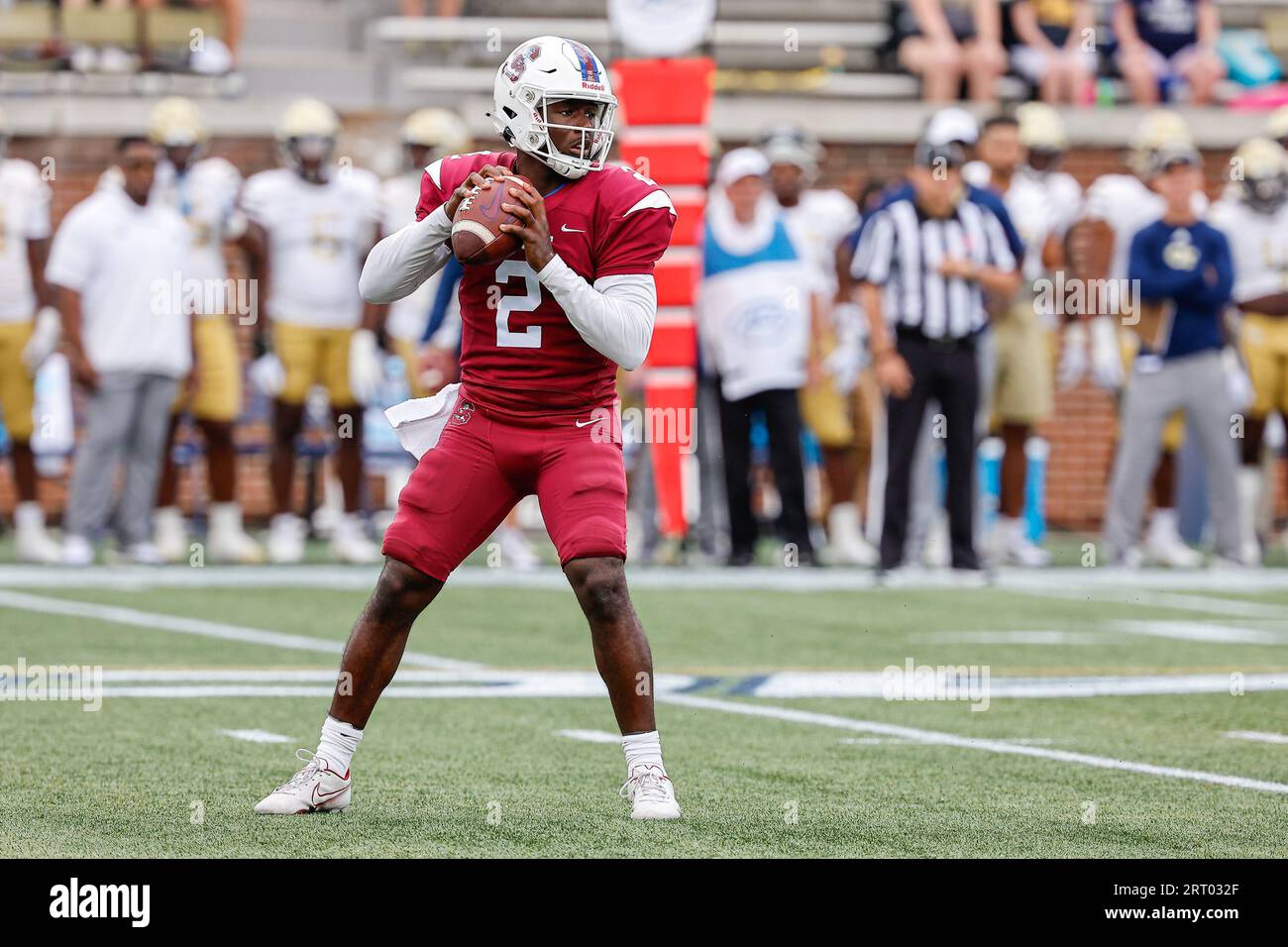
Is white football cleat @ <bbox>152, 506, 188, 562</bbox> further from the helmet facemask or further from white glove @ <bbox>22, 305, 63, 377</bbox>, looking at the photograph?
the helmet facemask

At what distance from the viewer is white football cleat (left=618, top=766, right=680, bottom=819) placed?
5238 millimetres

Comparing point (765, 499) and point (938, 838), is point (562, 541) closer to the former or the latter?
point (938, 838)

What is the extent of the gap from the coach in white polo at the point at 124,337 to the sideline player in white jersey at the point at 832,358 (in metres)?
3.40

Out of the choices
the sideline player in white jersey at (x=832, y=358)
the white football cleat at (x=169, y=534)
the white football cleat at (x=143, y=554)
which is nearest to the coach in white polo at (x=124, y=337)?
the white football cleat at (x=143, y=554)

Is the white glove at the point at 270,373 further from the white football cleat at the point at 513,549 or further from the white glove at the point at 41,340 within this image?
the white football cleat at the point at 513,549

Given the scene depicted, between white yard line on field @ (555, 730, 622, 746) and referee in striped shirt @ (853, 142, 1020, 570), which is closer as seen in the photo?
white yard line on field @ (555, 730, 622, 746)

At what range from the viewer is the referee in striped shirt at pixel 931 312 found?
11.5m

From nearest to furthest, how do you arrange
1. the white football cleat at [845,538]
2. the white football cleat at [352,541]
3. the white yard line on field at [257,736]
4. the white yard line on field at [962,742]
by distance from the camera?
1. the white yard line on field at [962,742]
2. the white yard line on field at [257,736]
3. the white football cleat at [352,541]
4. the white football cleat at [845,538]

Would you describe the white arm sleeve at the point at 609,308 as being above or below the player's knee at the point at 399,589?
above

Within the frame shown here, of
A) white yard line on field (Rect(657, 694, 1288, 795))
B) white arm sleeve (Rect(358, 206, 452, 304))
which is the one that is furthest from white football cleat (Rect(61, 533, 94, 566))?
white arm sleeve (Rect(358, 206, 452, 304))

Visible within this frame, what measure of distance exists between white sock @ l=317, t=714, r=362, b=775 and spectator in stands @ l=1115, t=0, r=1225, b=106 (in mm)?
14130

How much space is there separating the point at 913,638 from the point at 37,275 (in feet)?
19.3

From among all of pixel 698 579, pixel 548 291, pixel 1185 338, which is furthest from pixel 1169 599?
pixel 548 291

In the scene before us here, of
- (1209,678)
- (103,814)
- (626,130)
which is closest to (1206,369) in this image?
(626,130)
